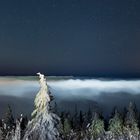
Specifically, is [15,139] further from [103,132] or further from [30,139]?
[103,132]

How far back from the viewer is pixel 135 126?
193 m

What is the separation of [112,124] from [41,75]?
145 m

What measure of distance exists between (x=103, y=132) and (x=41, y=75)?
136 meters

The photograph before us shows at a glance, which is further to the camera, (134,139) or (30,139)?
(134,139)

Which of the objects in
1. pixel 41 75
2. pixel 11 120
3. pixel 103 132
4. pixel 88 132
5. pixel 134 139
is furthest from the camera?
pixel 103 132

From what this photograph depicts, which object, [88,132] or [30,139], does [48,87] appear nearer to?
[30,139]

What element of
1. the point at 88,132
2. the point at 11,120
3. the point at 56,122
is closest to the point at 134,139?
the point at 88,132

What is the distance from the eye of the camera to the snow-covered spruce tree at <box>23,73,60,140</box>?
54.0m

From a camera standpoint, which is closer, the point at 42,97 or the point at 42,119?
the point at 42,97

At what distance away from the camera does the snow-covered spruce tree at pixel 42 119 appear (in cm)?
5403

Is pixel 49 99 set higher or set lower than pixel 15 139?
higher

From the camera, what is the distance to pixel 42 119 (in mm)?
54312

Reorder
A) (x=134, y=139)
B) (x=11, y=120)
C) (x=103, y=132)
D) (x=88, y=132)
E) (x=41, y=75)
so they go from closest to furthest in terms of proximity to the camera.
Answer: (x=41, y=75), (x=134, y=139), (x=88, y=132), (x=11, y=120), (x=103, y=132)

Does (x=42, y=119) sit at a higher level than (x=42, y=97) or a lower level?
lower
